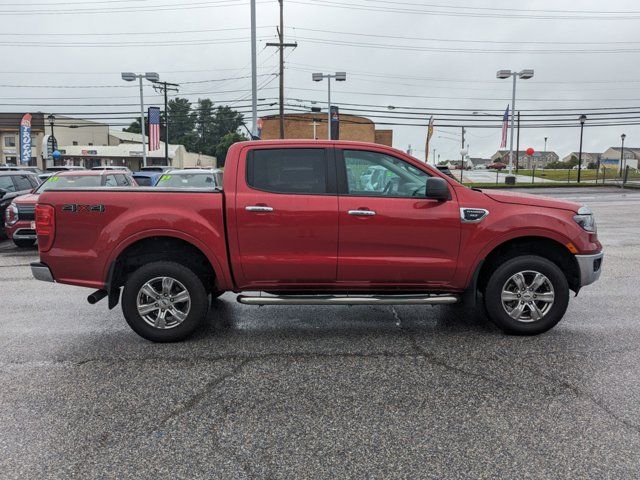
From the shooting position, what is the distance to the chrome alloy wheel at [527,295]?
512 cm

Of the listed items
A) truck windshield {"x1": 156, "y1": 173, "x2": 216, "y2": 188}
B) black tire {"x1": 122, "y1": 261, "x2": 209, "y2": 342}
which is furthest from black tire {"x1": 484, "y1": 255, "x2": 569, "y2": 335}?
truck windshield {"x1": 156, "y1": 173, "x2": 216, "y2": 188}

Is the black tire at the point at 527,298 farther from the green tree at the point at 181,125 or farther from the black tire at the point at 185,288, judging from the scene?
the green tree at the point at 181,125

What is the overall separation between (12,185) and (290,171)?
10.8 m

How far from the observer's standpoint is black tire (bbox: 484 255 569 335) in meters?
5.09

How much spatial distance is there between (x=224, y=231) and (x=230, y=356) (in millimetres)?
1148

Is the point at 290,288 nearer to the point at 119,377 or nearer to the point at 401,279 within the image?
the point at 401,279

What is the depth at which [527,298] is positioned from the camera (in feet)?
16.9

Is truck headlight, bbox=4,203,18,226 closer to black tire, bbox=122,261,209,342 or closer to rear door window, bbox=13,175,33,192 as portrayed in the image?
rear door window, bbox=13,175,33,192

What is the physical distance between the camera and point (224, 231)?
16.1 feet

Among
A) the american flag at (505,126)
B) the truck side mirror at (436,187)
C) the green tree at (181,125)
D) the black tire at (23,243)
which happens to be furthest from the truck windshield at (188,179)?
the green tree at (181,125)

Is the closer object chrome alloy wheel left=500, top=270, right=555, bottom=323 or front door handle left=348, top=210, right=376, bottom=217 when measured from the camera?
front door handle left=348, top=210, right=376, bottom=217

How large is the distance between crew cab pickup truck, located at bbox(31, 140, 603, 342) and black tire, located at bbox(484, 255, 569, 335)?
0.01 m

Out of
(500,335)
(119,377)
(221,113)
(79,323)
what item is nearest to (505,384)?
(500,335)

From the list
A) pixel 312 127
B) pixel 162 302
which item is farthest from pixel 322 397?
pixel 312 127
